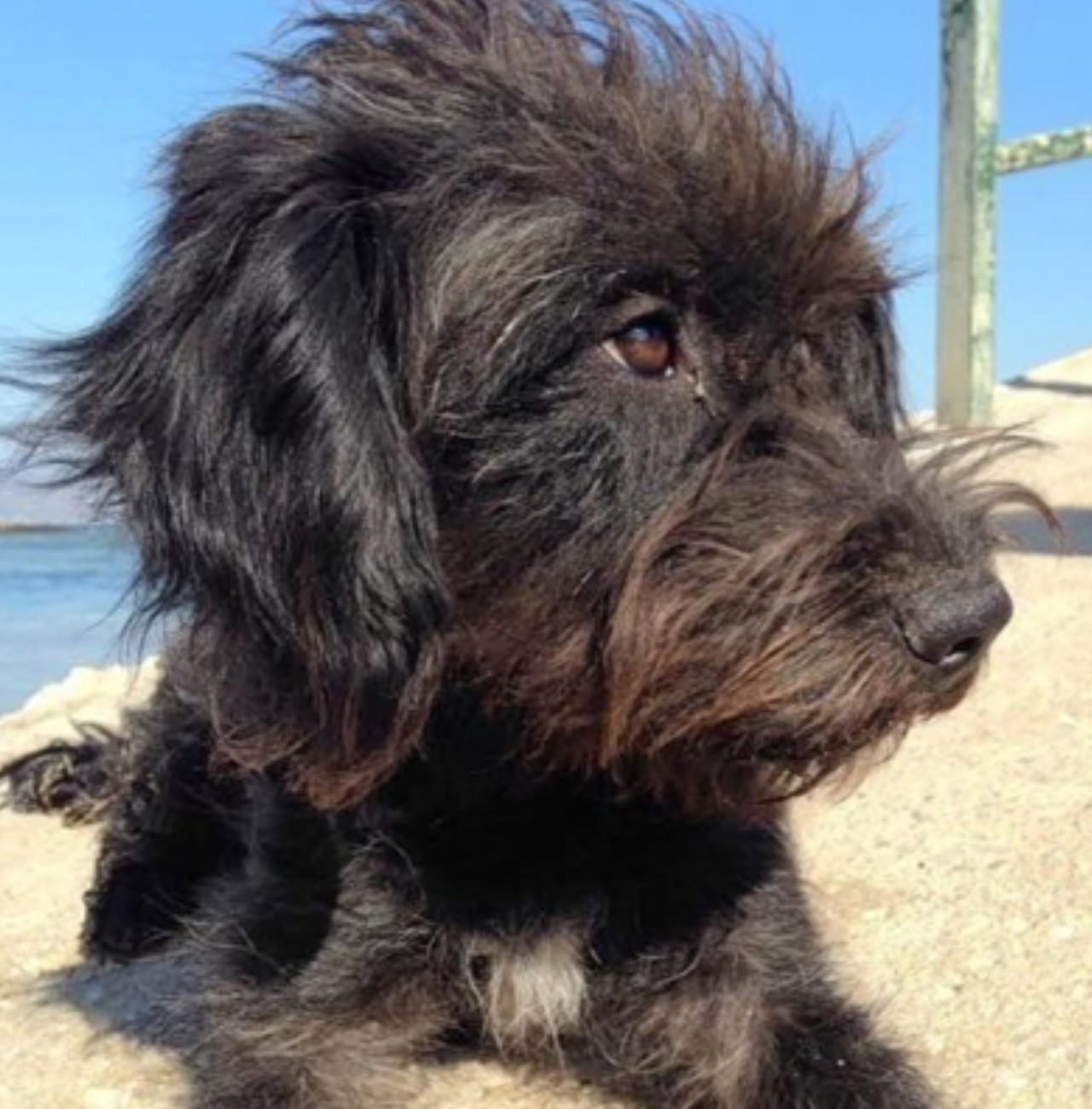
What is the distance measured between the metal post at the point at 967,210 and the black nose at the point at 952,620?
21.2 feet

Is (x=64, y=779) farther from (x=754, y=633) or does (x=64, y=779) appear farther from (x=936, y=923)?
(x=754, y=633)

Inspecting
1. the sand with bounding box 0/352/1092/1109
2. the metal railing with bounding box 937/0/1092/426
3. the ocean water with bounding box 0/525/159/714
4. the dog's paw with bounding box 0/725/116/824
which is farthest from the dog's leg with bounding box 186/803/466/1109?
the metal railing with bounding box 937/0/1092/426

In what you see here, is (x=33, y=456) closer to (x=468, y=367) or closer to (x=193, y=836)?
(x=468, y=367)

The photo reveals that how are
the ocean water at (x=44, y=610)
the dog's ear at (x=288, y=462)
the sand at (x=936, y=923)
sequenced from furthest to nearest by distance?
the ocean water at (x=44, y=610)
the sand at (x=936, y=923)
the dog's ear at (x=288, y=462)

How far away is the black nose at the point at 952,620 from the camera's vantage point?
7.29 feet

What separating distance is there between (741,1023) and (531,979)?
1.10ft

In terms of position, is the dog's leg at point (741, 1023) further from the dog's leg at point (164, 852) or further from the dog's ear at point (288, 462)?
the dog's leg at point (164, 852)

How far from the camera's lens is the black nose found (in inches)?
87.4

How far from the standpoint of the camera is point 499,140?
2.64 metres

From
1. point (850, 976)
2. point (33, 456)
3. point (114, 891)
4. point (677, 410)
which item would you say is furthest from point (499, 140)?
point (114, 891)

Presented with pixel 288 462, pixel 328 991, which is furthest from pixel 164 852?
pixel 288 462

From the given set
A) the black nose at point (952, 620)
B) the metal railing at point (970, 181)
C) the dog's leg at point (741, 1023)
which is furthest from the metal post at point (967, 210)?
the black nose at point (952, 620)

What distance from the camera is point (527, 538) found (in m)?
2.48

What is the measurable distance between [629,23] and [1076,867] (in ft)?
5.66
